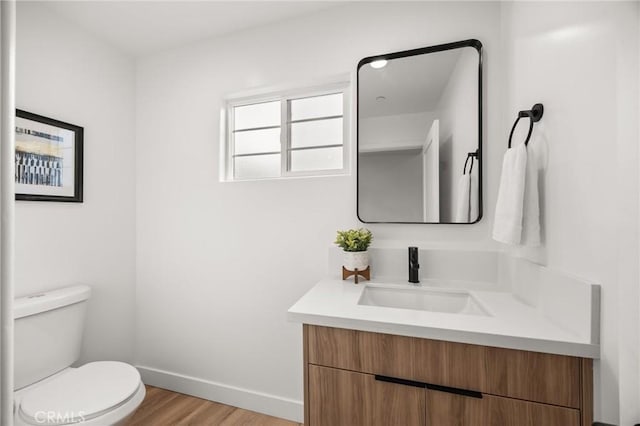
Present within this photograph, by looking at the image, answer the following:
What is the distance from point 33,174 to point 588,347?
8.09 feet

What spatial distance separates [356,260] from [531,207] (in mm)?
776

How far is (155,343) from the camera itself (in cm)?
214

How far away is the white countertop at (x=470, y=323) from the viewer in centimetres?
88

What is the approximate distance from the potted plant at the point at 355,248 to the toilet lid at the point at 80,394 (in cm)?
113

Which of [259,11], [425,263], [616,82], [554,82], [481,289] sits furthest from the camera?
[259,11]

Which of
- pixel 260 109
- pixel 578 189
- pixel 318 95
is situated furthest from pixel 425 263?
pixel 260 109

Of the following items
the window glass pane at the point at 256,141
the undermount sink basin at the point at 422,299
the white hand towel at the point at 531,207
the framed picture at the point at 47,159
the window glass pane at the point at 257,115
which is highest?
the window glass pane at the point at 257,115

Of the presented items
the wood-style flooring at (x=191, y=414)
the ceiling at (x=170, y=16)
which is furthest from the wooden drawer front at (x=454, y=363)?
the ceiling at (x=170, y=16)

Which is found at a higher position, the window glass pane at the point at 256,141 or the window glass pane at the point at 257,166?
the window glass pane at the point at 256,141

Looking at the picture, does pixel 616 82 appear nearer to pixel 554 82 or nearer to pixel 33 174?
pixel 554 82

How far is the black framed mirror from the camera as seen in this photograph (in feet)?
4.95

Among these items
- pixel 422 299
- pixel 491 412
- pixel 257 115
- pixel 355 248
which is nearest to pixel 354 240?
pixel 355 248

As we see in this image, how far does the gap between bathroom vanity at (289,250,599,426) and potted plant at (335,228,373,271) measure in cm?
30

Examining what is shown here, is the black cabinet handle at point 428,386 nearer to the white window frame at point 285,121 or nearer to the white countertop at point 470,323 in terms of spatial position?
the white countertop at point 470,323
